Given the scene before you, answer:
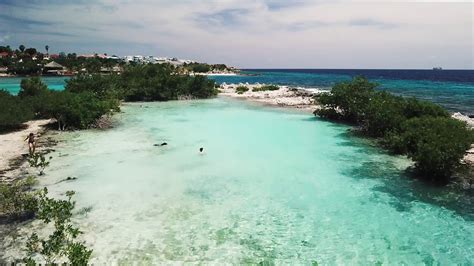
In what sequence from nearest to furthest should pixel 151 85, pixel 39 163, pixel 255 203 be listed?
pixel 255 203, pixel 39 163, pixel 151 85

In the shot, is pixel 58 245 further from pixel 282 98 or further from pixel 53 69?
pixel 53 69

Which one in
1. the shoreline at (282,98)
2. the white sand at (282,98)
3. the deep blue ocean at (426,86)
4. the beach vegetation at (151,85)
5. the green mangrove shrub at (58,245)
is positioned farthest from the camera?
the deep blue ocean at (426,86)

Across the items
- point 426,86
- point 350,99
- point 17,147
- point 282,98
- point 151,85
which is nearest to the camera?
point 17,147

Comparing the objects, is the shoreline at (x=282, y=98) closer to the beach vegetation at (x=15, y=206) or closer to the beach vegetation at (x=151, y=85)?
the beach vegetation at (x=151, y=85)

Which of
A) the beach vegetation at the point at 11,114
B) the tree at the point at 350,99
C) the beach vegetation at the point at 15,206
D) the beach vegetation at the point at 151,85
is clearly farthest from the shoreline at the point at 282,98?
the beach vegetation at the point at 15,206

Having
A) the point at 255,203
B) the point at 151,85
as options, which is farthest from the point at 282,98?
the point at 255,203

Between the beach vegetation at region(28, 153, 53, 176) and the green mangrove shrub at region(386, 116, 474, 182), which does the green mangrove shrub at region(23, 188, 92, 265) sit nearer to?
the beach vegetation at region(28, 153, 53, 176)
